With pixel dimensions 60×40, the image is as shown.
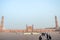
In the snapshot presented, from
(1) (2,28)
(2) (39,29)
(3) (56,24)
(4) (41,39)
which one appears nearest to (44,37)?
(4) (41,39)

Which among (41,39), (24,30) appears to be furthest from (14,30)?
(41,39)

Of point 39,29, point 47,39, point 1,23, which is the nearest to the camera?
point 47,39

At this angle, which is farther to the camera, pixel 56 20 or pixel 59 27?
pixel 56 20

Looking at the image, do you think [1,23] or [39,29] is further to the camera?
[1,23]

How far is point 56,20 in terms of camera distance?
40.9 m

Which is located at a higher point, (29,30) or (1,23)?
(1,23)

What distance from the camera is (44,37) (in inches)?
206

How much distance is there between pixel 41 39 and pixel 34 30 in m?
31.1

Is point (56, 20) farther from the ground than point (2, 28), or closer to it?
farther from the ground

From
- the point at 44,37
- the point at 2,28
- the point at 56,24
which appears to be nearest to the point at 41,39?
the point at 44,37

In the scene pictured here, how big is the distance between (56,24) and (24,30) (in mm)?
13338

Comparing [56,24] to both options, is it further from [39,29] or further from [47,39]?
[47,39]

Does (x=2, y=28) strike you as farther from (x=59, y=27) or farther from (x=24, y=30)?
(x=59, y=27)

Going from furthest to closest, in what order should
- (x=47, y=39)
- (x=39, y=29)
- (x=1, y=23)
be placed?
(x=1, y=23), (x=39, y=29), (x=47, y=39)
